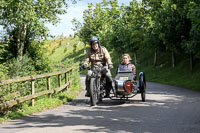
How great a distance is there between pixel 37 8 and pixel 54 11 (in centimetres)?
270

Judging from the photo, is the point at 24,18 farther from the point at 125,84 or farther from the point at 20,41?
the point at 125,84

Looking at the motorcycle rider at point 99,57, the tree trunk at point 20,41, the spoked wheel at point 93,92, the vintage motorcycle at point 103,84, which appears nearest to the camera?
the spoked wheel at point 93,92

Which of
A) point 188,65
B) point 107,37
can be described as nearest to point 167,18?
point 188,65

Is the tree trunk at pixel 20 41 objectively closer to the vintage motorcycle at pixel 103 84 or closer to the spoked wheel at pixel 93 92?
the vintage motorcycle at pixel 103 84

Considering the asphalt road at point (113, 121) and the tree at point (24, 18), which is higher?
the tree at point (24, 18)

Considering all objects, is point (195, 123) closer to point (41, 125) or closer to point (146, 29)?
point (41, 125)

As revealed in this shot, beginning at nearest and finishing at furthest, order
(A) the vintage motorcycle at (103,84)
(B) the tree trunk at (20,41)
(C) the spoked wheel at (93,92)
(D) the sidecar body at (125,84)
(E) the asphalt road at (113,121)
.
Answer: (E) the asphalt road at (113,121)
(C) the spoked wheel at (93,92)
(A) the vintage motorcycle at (103,84)
(D) the sidecar body at (125,84)
(B) the tree trunk at (20,41)

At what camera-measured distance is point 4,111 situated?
8.08 meters

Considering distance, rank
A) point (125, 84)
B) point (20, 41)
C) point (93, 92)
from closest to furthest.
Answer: point (93, 92) → point (125, 84) → point (20, 41)

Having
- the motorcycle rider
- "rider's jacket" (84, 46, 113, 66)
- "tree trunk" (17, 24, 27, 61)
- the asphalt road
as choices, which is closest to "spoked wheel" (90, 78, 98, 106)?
the asphalt road

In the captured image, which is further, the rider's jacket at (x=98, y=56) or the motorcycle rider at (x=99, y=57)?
the rider's jacket at (x=98, y=56)

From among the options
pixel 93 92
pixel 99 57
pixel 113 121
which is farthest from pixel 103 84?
pixel 113 121

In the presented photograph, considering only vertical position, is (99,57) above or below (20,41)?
below

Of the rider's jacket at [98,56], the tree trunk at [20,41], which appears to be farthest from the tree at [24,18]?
the rider's jacket at [98,56]
